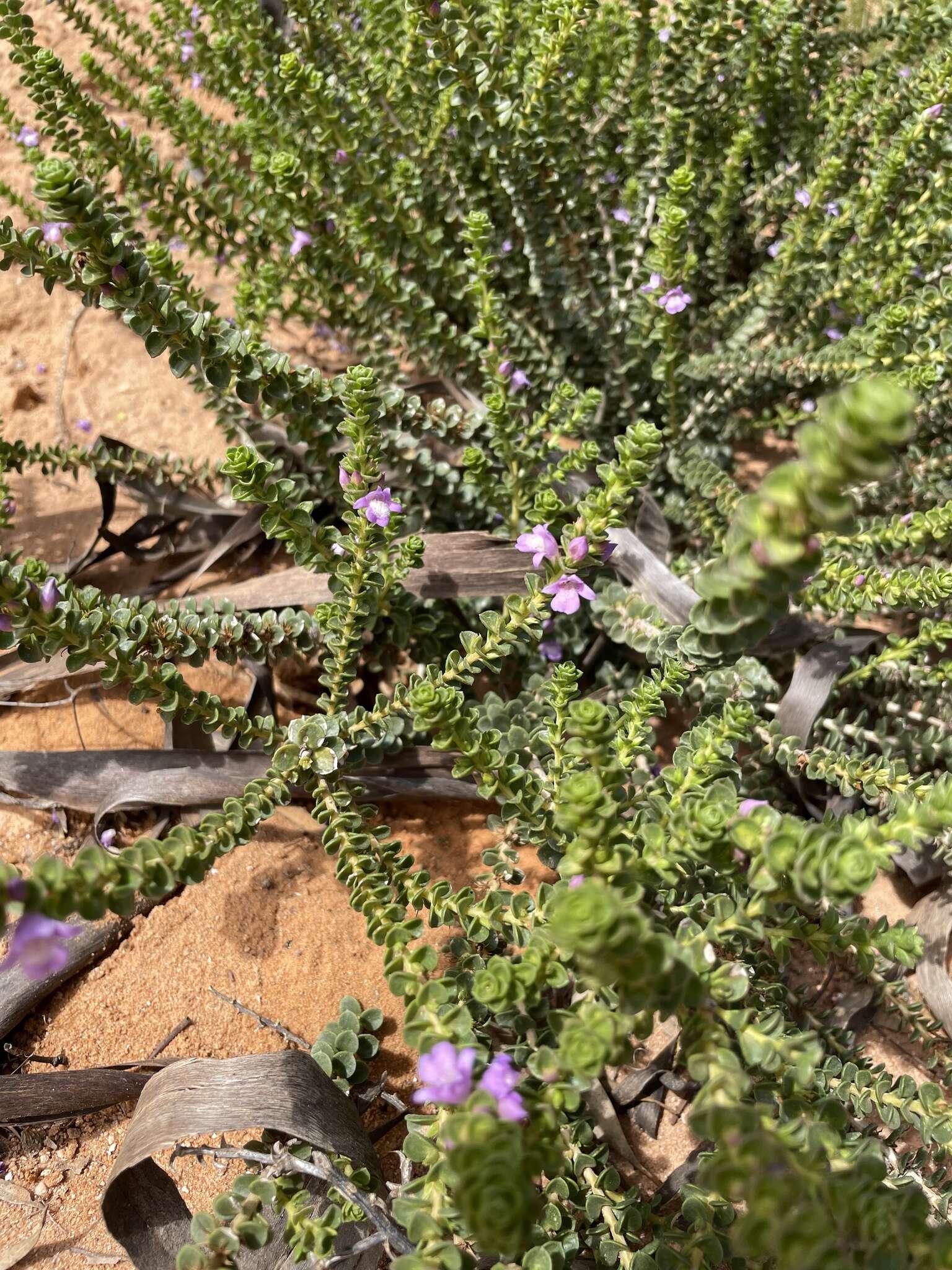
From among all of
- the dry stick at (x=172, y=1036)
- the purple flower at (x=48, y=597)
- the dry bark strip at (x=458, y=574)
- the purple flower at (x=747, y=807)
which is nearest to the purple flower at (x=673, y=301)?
the dry bark strip at (x=458, y=574)

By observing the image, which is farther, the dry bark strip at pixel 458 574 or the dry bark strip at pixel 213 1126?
the dry bark strip at pixel 458 574

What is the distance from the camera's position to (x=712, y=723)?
5.03 feet

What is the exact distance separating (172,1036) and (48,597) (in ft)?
3.38

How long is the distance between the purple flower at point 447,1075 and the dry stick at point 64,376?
2.78m

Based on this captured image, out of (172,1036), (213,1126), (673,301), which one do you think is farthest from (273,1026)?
(673,301)

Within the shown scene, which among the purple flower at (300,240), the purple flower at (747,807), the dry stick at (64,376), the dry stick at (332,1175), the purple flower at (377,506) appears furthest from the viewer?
the dry stick at (64,376)

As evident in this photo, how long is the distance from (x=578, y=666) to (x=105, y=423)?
202 cm

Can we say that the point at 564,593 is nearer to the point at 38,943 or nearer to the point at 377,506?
the point at 377,506

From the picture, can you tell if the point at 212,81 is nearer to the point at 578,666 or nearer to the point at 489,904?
the point at 578,666

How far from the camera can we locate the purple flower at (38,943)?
102 centimetres

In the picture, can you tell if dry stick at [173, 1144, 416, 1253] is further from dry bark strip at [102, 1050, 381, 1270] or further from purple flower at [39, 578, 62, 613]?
purple flower at [39, 578, 62, 613]

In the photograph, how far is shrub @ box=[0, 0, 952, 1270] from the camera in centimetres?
109

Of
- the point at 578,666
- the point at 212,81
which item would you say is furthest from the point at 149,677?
the point at 212,81

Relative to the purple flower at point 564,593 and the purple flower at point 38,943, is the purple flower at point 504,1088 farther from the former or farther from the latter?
the purple flower at point 564,593
